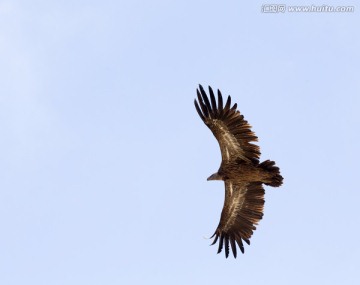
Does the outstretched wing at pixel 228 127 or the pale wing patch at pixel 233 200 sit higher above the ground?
the outstretched wing at pixel 228 127

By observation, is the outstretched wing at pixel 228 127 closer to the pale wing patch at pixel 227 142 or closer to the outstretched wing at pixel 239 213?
the pale wing patch at pixel 227 142

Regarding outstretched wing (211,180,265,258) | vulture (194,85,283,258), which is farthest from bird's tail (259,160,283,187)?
outstretched wing (211,180,265,258)

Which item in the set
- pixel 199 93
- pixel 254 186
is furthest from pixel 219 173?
pixel 199 93

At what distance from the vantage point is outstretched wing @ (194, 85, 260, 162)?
23109 millimetres

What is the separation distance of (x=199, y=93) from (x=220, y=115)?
0.91m

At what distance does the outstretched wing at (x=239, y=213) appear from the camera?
2575 centimetres

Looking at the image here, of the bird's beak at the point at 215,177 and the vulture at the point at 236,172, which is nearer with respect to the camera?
the vulture at the point at 236,172

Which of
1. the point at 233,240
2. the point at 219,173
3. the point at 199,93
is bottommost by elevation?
the point at 233,240

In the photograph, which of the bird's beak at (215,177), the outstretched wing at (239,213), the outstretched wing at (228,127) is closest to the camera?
the outstretched wing at (228,127)

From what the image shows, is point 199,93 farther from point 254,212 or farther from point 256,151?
point 254,212

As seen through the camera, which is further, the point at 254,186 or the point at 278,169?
the point at 254,186

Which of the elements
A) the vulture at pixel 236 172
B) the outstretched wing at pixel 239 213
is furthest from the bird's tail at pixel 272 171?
the outstretched wing at pixel 239 213

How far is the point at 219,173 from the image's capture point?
24.9m

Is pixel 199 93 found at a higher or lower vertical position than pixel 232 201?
higher
